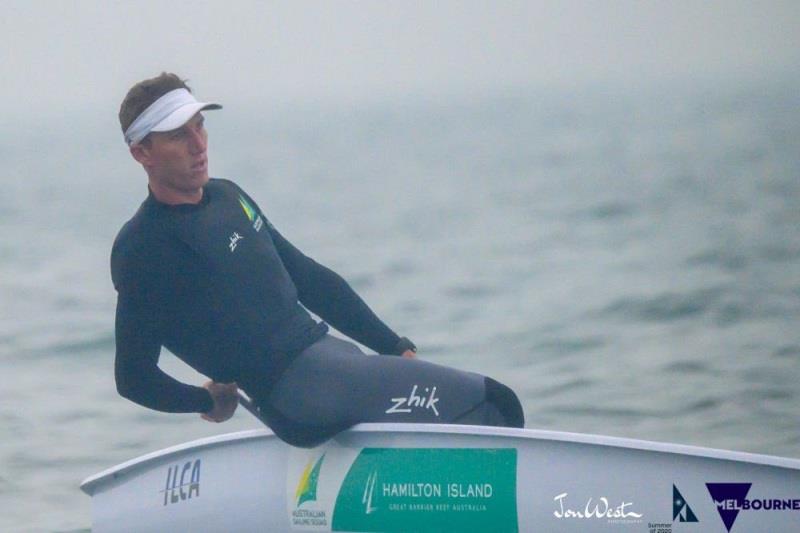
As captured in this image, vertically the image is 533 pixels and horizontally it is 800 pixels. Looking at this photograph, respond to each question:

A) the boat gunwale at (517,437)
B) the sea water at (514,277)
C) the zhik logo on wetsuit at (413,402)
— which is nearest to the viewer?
the boat gunwale at (517,437)

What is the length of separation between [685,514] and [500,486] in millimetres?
420

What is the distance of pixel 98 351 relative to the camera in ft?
36.7

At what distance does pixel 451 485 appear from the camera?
373 centimetres

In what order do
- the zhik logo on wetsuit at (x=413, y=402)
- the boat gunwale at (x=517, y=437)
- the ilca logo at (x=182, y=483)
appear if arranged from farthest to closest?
the ilca logo at (x=182, y=483) < the zhik logo on wetsuit at (x=413, y=402) < the boat gunwale at (x=517, y=437)

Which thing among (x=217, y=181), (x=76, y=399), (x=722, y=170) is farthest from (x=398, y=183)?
(x=217, y=181)

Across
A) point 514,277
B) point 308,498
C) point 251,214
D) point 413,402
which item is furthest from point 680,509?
point 514,277

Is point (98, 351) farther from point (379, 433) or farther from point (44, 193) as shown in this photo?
point (44, 193)

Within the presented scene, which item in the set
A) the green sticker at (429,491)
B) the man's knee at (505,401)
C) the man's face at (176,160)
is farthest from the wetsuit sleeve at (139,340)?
the man's knee at (505,401)

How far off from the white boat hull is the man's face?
642 mm

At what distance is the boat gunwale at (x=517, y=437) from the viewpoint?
3.47 meters

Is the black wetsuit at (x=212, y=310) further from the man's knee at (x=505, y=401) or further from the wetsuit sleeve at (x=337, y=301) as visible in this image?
the wetsuit sleeve at (x=337, y=301)

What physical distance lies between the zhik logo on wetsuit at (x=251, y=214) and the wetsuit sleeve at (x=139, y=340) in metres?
0.33

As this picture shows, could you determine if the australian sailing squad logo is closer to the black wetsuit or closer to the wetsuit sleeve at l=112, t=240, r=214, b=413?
the black wetsuit

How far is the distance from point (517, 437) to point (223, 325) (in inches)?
28.5
